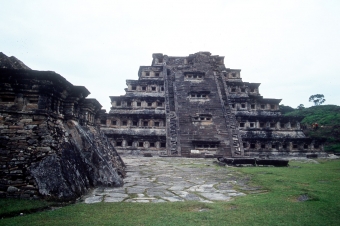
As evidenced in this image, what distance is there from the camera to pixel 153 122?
23.8 metres

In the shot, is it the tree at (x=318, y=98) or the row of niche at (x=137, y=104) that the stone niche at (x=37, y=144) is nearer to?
the row of niche at (x=137, y=104)

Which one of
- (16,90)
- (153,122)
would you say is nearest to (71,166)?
(16,90)

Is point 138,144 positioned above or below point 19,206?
above

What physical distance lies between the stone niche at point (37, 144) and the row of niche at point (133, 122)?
1725cm

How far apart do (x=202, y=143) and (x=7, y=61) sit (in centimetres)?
1682

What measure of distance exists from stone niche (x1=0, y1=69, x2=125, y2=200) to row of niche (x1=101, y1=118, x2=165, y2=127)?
1725cm

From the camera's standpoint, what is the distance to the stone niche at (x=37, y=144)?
15.7 ft

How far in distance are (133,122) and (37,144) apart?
61.5 ft

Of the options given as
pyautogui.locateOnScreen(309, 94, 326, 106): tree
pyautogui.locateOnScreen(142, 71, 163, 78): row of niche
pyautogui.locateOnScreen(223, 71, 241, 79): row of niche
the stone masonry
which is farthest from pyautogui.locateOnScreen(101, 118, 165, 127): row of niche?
pyautogui.locateOnScreen(309, 94, 326, 106): tree

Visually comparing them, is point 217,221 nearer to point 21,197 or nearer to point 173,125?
point 21,197

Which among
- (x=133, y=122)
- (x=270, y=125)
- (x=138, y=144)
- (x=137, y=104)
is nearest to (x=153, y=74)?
(x=137, y=104)

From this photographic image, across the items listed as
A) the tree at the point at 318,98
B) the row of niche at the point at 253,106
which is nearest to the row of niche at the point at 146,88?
the row of niche at the point at 253,106

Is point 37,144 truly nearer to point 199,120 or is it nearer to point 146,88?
point 199,120

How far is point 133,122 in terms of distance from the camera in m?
23.9
